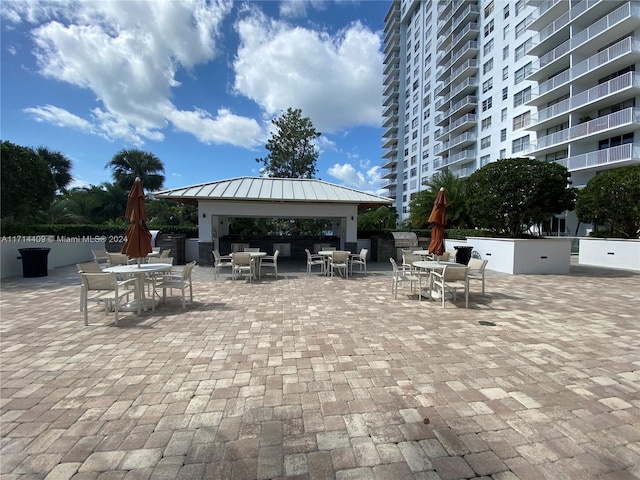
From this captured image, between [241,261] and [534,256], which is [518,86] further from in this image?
[241,261]

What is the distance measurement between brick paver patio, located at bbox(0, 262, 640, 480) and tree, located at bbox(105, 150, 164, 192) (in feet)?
75.6

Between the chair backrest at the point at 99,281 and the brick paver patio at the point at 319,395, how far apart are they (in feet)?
2.09

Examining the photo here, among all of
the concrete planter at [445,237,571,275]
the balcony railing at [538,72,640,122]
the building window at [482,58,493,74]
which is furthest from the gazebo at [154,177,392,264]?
the building window at [482,58,493,74]

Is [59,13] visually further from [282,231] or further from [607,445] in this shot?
[282,231]

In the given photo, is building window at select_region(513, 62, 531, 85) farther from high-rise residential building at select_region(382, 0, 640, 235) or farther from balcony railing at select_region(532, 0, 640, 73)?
balcony railing at select_region(532, 0, 640, 73)

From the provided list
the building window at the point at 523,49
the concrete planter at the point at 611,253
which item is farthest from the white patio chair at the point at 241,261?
the building window at the point at 523,49

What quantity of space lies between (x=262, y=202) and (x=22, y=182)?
10.4 metres

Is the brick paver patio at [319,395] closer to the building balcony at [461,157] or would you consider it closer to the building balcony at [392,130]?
the building balcony at [461,157]

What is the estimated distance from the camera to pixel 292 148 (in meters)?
26.7

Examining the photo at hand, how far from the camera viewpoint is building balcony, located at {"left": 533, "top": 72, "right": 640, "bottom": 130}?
2084 centimetres

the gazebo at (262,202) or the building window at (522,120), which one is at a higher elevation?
the building window at (522,120)

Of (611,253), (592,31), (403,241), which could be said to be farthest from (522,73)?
(403,241)

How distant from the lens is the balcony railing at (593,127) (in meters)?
20.5

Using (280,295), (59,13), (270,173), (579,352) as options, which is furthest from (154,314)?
(270,173)
